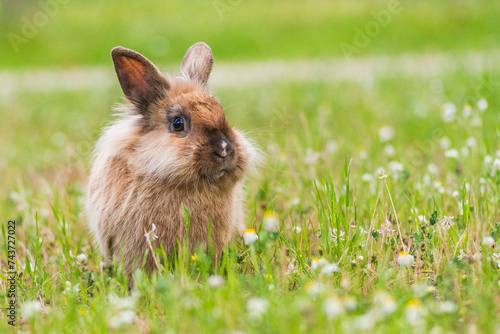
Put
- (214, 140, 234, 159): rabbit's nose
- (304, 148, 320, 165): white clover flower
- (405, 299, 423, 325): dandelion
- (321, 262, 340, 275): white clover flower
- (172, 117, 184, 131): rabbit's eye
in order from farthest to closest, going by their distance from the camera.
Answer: (304, 148, 320, 165): white clover flower
(172, 117, 184, 131): rabbit's eye
(214, 140, 234, 159): rabbit's nose
(321, 262, 340, 275): white clover flower
(405, 299, 423, 325): dandelion

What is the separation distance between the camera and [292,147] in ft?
17.9

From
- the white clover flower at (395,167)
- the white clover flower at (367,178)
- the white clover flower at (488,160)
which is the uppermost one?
the white clover flower at (488,160)

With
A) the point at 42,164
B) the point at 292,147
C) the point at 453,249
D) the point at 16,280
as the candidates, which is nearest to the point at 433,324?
the point at 453,249

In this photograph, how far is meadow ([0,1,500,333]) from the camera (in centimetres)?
238

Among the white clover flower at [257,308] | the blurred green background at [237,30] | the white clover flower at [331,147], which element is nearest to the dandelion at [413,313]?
the white clover flower at [257,308]

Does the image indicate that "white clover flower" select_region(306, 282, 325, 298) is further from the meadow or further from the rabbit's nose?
the rabbit's nose

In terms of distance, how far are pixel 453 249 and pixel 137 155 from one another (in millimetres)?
1647

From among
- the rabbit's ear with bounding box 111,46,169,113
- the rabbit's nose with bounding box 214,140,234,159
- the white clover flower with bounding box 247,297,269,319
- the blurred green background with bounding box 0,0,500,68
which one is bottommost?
the white clover flower with bounding box 247,297,269,319

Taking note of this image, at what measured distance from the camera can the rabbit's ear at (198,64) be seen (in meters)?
3.68

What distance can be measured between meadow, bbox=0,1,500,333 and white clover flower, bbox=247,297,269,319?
0.04 feet

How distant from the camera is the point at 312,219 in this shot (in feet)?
12.3

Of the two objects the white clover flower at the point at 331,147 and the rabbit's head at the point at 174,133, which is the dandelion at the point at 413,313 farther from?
the white clover flower at the point at 331,147

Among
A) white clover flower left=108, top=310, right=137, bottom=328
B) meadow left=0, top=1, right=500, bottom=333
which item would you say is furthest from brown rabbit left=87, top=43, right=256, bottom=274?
white clover flower left=108, top=310, right=137, bottom=328

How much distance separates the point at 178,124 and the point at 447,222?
149 centimetres
